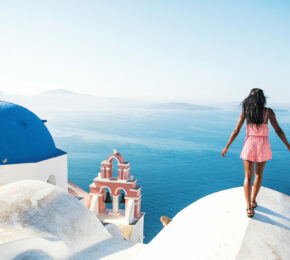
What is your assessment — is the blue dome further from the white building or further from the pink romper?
the pink romper

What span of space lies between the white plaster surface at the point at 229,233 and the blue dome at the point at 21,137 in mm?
6368

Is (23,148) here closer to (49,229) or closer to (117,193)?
(117,193)

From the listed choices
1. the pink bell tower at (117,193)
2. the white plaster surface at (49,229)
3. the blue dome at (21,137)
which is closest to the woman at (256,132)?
the white plaster surface at (49,229)

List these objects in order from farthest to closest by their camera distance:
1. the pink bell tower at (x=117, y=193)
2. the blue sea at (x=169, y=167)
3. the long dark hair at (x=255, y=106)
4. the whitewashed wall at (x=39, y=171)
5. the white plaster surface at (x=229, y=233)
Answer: the blue sea at (x=169, y=167), the pink bell tower at (x=117, y=193), the whitewashed wall at (x=39, y=171), the long dark hair at (x=255, y=106), the white plaster surface at (x=229, y=233)

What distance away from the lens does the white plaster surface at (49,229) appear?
3422 mm

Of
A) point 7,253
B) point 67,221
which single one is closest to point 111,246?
point 67,221

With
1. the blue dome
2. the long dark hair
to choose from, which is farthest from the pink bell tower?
the long dark hair

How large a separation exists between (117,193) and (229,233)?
9526 millimetres

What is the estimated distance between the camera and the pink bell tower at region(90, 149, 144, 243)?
11.6 m

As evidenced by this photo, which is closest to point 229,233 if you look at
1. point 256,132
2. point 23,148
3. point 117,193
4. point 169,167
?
point 256,132

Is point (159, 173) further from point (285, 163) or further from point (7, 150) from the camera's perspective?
point (7, 150)

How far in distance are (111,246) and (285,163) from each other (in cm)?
3844

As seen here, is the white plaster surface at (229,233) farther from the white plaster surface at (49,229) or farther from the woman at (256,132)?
the white plaster surface at (49,229)

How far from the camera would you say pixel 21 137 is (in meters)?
8.56
